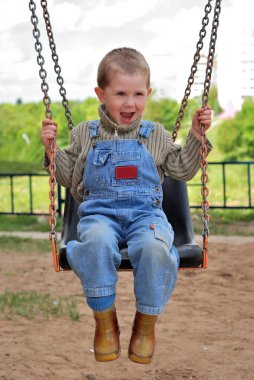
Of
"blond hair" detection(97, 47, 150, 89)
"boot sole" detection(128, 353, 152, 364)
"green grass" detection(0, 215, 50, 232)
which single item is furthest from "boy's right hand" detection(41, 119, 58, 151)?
"green grass" detection(0, 215, 50, 232)

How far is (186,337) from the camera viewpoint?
17.0 ft

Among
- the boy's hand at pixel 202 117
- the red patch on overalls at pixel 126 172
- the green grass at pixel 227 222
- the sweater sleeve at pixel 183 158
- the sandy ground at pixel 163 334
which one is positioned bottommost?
the sandy ground at pixel 163 334

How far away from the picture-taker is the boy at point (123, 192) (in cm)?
240

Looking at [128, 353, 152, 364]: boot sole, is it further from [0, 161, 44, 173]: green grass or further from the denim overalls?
[0, 161, 44, 173]: green grass

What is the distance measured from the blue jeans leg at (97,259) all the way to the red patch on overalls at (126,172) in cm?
21

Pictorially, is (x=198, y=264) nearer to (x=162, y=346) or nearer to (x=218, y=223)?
(x=162, y=346)

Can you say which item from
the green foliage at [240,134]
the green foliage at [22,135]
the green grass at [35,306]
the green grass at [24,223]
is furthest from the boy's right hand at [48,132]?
the green foliage at [22,135]

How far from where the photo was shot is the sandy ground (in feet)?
14.8

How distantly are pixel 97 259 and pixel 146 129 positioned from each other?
58 centimetres

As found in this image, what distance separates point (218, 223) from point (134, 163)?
24.8ft

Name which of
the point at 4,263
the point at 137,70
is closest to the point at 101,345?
the point at 137,70

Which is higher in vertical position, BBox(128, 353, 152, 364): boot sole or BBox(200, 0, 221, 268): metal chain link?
BBox(200, 0, 221, 268): metal chain link

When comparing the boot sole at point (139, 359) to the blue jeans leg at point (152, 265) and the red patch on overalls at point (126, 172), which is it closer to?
the blue jeans leg at point (152, 265)

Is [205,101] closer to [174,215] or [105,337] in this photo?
[174,215]
